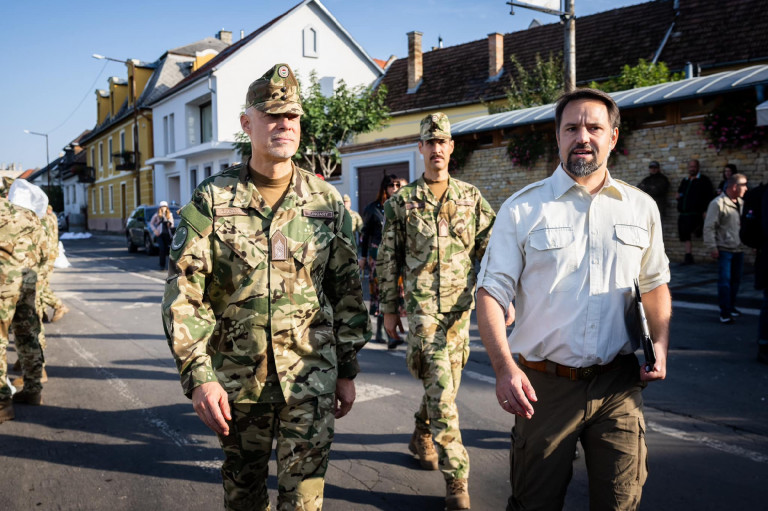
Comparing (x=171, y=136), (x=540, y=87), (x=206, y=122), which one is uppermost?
(x=206, y=122)

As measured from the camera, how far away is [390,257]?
4125mm

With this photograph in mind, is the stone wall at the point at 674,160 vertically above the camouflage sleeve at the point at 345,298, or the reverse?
the stone wall at the point at 674,160

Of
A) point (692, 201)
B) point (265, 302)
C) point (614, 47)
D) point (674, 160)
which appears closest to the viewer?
point (265, 302)

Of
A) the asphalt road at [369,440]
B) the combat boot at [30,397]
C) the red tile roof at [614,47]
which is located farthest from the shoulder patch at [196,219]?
the red tile roof at [614,47]

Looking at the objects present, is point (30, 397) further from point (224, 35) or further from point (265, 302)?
point (224, 35)

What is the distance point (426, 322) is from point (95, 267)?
54.5ft

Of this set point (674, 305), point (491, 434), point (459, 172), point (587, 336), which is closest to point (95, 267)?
point (459, 172)

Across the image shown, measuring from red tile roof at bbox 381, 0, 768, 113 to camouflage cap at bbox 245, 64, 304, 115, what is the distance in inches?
779

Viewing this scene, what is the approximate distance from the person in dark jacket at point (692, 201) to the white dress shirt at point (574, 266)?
11.9 m

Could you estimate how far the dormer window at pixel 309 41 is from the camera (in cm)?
3128

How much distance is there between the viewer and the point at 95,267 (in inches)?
714

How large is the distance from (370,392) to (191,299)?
136 inches

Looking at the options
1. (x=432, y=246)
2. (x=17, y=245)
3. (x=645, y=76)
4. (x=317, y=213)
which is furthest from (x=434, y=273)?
(x=645, y=76)

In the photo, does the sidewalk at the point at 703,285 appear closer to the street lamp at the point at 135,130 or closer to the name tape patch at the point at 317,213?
the name tape patch at the point at 317,213
